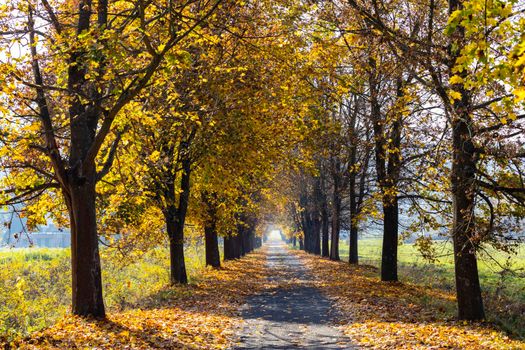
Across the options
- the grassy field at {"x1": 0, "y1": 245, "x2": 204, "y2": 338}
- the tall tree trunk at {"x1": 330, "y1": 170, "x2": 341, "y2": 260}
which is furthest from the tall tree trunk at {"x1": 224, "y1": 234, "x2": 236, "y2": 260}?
the tall tree trunk at {"x1": 330, "y1": 170, "x2": 341, "y2": 260}

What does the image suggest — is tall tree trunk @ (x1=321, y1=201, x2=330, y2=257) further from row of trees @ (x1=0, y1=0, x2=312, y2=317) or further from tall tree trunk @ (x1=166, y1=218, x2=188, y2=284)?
tall tree trunk @ (x1=166, y1=218, x2=188, y2=284)

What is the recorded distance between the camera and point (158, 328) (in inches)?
457

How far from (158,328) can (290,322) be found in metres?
3.52

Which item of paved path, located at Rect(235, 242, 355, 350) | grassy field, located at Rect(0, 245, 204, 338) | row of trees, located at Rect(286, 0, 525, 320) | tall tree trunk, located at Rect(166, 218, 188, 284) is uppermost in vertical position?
row of trees, located at Rect(286, 0, 525, 320)

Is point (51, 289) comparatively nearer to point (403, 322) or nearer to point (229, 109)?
point (229, 109)

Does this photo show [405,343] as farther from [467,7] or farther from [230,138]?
[230,138]

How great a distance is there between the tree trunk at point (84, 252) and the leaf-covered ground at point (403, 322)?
5.97 meters

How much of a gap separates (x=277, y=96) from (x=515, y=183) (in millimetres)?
7238

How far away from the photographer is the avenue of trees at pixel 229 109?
34.2 feet

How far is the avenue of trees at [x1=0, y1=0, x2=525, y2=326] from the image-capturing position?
10.4 metres

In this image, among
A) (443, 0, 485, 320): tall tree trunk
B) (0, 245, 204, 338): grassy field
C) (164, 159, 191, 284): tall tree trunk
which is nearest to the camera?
(443, 0, 485, 320): tall tree trunk

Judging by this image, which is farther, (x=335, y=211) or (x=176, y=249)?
(x=335, y=211)

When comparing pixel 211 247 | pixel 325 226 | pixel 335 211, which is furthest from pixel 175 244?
pixel 325 226

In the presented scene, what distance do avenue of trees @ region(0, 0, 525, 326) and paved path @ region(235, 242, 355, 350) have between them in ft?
11.4
